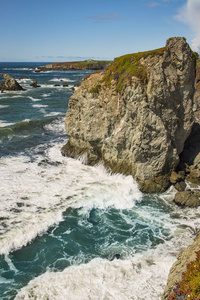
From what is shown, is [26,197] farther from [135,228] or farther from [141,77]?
[141,77]

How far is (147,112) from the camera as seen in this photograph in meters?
18.9

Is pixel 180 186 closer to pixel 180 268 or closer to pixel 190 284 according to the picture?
pixel 180 268

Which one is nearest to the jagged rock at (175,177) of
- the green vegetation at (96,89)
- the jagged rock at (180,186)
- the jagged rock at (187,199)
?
the jagged rock at (180,186)

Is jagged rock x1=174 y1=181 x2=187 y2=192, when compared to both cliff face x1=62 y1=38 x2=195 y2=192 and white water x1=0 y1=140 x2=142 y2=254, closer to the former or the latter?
cliff face x1=62 y1=38 x2=195 y2=192

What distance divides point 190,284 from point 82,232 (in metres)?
8.34

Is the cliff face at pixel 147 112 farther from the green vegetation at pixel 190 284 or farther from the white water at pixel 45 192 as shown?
the green vegetation at pixel 190 284

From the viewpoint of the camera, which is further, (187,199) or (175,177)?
(175,177)

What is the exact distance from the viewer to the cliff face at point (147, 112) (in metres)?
19.0

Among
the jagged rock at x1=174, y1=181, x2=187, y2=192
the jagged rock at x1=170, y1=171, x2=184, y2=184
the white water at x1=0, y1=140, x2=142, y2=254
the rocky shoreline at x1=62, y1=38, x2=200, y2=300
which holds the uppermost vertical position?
the rocky shoreline at x1=62, y1=38, x2=200, y2=300

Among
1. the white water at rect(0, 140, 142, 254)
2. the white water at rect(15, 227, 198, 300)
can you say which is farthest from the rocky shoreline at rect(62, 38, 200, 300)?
the white water at rect(15, 227, 198, 300)

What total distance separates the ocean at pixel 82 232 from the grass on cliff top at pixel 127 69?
814 cm

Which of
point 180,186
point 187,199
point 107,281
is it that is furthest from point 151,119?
point 107,281

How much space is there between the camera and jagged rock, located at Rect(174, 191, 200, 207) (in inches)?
679

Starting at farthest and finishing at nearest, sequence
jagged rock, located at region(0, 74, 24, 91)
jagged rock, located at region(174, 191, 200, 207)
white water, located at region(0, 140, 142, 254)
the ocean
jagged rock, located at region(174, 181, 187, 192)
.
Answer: jagged rock, located at region(0, 74, 24, 91), jagged rock, located at region(174, 181, 187, 192), jagged rock, located at region(174, 191, 200, 207), white water, located at region(0, 140, 142, 254), the ocean
